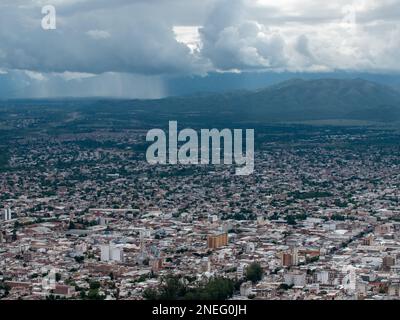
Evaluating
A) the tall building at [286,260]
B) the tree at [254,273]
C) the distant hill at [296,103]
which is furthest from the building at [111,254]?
the distant hill at [296,103]

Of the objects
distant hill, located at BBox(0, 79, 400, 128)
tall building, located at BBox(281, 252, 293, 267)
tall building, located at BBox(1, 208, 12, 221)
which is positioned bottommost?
tall building, located at BBox(281, 252, 293, 267)

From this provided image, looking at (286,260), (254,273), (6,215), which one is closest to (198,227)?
(286,260)

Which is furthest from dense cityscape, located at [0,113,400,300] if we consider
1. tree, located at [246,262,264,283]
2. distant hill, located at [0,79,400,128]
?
distant hill, located at [0,79,400,128]

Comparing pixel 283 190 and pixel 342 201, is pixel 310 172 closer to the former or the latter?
pixel 283 190

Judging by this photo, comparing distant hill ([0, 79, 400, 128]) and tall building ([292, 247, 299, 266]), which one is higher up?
distant hill ([0, 79, 400, 128])

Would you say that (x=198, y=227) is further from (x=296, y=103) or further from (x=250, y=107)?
(x=296, y=103)

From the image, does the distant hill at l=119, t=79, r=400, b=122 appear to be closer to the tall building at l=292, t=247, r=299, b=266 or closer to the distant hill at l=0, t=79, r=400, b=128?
the distant hill at l=0, t=79, r=400, b=128
